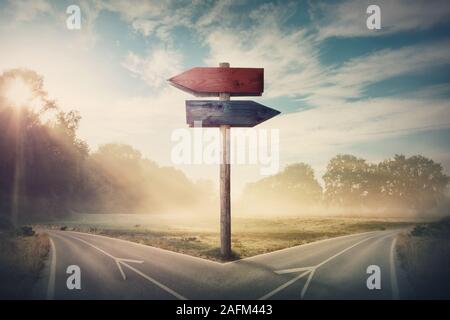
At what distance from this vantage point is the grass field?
16.5m

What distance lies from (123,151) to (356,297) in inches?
2205

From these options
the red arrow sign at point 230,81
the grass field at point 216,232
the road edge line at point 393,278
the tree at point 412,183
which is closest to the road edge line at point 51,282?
the grass field at point 216,232

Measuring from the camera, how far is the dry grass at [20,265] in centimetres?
873

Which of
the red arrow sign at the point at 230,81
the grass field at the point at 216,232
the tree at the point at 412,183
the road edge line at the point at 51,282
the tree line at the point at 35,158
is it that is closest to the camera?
the road edge line at the point at 51,282

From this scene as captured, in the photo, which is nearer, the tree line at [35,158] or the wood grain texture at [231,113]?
the wood grain texture at [231,113]

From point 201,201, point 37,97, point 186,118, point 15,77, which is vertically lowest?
point 201,201

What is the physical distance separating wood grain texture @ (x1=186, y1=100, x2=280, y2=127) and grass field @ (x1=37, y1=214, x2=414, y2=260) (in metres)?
5.32

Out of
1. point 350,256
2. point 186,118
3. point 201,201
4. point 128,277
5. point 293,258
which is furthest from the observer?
point 201,201

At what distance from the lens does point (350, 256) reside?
1473cm

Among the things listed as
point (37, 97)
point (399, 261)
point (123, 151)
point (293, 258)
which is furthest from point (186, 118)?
point (123, 151)

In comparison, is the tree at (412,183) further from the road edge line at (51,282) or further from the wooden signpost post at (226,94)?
the road edge line at (51,282)

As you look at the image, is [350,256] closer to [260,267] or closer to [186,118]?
[260,267]

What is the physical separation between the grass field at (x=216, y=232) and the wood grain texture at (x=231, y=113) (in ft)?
17.5

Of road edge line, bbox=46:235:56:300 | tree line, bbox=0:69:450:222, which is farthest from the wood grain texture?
tree line, bbox=0:69:450:222
